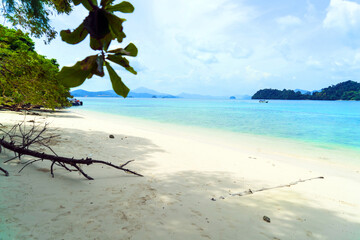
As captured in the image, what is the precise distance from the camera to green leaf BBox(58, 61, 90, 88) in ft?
2.78

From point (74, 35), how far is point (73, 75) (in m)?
0.19

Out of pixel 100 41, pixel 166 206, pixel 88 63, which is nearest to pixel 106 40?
pixel 100 41

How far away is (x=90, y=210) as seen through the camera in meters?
2.35

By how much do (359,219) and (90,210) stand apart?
3688 millimetres

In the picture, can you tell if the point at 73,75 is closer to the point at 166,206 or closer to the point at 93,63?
the point at 93,63

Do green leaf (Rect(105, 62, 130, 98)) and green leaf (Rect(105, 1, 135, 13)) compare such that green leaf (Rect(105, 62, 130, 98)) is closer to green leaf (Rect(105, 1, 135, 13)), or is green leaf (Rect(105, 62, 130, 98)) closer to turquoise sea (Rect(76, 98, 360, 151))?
green leaf (Rect(105, 1, 135, 13))

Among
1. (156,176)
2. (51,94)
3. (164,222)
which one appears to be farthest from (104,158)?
(164,222)

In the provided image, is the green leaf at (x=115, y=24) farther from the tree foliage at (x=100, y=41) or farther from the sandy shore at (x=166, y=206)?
the sandy shore at (x=166, y=206)

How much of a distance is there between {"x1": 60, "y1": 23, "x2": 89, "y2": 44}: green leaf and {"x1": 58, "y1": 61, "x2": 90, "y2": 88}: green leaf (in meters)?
0.14

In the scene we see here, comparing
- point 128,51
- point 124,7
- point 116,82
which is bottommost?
point 116,82

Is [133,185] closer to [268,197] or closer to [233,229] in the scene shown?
[233,229]

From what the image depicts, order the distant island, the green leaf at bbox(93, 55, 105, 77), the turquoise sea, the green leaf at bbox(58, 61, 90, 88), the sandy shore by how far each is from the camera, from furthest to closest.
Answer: the distant island → the turquoise sea → the sandy shore → the green leaf at bbox(58, 61, 90, 88) → the green leaf at bbox(93, 55, 105, 77)

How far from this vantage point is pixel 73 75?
864 mm

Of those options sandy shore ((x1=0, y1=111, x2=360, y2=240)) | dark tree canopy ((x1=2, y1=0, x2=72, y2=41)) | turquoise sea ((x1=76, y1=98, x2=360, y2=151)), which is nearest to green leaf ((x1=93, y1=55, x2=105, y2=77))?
sandy shore ((x1=0, y1=111, x2=360, y2=240))
